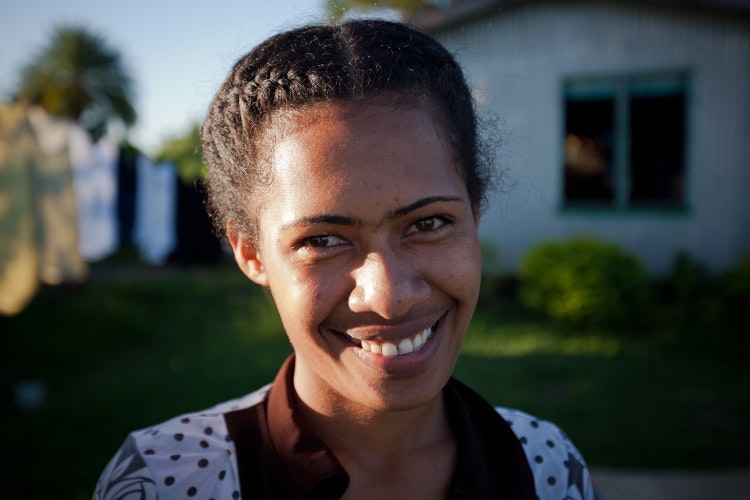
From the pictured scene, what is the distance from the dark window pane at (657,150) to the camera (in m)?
7.79

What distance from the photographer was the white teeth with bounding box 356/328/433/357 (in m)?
1.28

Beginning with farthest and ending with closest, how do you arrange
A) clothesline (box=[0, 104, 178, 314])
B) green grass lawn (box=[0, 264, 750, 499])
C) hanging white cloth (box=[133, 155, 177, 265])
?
hanging white cloth (box=[133, 155, 177, 265]) < clothesline (box=[0, 104, 178, 314]) < green grass lawn (box=[0, 264, 750, 499])

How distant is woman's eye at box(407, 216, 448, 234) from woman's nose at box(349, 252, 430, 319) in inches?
3.3

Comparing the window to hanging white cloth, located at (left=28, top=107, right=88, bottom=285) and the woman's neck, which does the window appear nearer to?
hanging white cloth, located at (left=28, top=107, right=88, bottom=285)

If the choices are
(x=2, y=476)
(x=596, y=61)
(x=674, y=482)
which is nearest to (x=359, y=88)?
(x=674, y=482)

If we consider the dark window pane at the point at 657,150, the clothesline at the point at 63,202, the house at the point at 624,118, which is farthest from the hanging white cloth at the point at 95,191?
the dark window pane at the point at 657,150

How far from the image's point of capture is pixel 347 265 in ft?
4.19

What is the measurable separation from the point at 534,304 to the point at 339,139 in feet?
20.4

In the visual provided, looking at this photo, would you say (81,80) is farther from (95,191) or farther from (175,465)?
(175,465)

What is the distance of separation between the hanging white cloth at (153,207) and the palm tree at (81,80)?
68.2 ft

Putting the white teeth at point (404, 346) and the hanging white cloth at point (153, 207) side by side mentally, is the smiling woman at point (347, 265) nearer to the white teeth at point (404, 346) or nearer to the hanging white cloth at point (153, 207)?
the white teeth at point (404, 346)

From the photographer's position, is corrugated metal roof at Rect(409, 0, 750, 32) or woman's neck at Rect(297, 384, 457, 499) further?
corrugated metal roof at Rect(409, 0, 750, 32)

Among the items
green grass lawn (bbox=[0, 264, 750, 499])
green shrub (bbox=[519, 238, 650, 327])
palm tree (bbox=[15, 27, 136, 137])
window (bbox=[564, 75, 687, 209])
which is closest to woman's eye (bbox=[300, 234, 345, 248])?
green grass lawn (bbox=[0, 264, 750, 499])

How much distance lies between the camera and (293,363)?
1.58 metres
